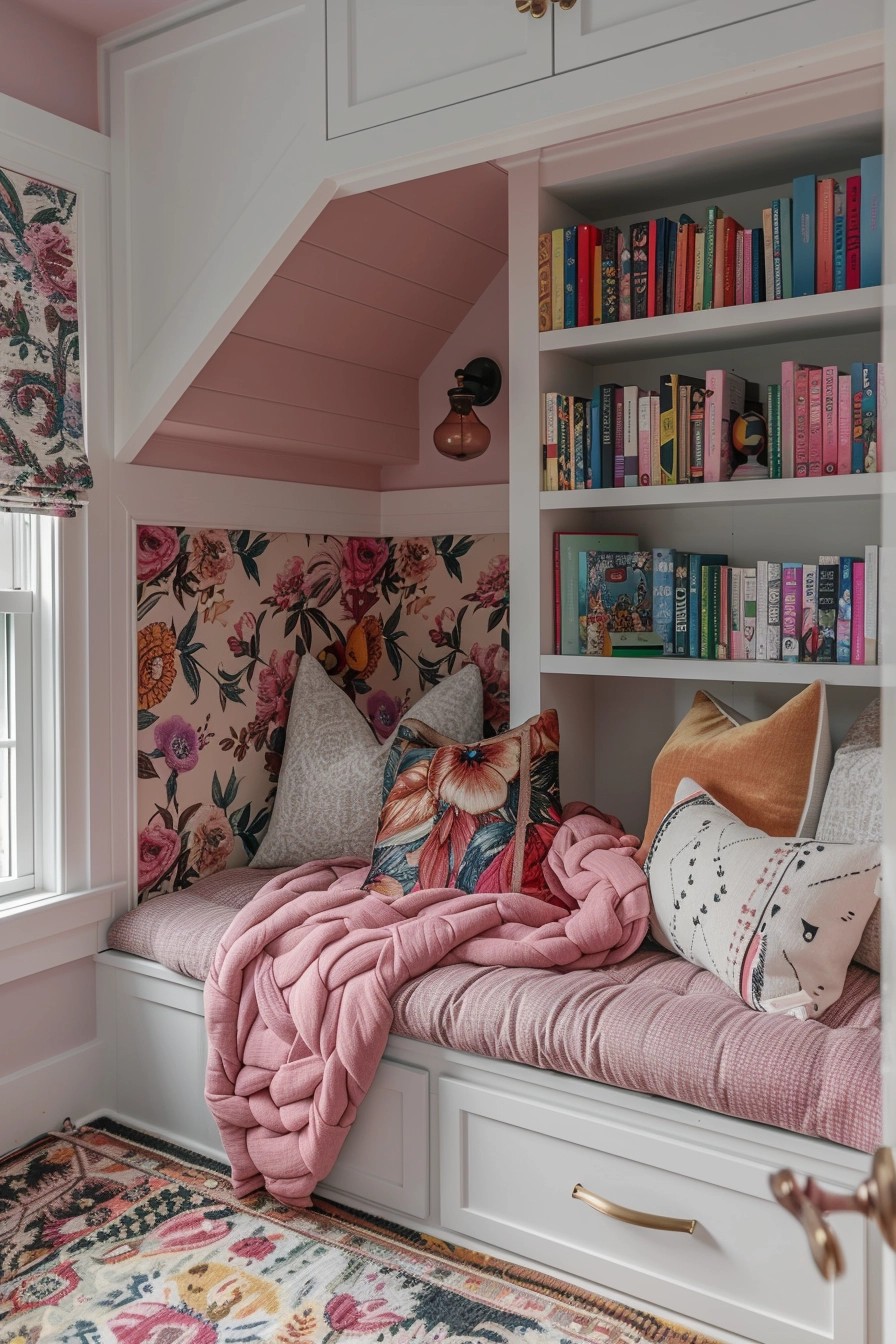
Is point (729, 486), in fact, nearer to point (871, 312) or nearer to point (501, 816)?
point (871, 312)

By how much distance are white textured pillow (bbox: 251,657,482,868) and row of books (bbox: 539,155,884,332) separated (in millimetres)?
926

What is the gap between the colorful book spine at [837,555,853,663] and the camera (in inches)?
81.3

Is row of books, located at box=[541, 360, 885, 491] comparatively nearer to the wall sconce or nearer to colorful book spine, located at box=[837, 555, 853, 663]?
colorful book spine, located at box=[837, 555, 853, 663]

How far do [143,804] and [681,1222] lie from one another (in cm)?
149

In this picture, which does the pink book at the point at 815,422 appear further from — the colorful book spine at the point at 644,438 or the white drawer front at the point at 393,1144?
the white drawer front at the point at 393,1144

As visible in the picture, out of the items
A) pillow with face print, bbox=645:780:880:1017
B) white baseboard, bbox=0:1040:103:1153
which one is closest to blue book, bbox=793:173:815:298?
pillow with face print, bbox=645:780:880:1017

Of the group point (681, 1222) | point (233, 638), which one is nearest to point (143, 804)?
point (233, 638)

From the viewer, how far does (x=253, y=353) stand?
2.60 meters

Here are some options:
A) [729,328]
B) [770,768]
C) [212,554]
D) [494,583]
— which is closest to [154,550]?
[212,554]

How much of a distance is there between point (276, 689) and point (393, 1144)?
1.29m

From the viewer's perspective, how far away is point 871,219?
1959mm

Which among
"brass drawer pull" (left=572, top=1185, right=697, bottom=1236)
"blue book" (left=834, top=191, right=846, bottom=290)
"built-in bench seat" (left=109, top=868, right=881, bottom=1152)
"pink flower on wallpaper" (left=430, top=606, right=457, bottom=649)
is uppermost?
"blue book" (left=834, top=191, right=846, bottom=290)

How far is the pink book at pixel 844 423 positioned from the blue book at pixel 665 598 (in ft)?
1.27

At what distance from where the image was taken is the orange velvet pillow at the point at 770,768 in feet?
6.68
